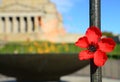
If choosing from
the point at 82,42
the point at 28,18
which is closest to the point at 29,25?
the point at 28,18

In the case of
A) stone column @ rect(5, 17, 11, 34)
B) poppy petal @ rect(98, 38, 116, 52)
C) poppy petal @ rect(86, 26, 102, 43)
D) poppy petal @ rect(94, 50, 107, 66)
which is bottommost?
stone column @ rect(5, 17, 11, 34)

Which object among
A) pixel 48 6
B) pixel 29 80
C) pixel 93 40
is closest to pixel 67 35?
pixel 48 6

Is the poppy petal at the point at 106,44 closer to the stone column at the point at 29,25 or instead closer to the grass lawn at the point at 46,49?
the grass lawn at the point at 46,49

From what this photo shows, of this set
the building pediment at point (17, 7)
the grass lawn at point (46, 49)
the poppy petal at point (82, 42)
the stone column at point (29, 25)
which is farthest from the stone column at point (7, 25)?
the poppy petal at point (82, 42)

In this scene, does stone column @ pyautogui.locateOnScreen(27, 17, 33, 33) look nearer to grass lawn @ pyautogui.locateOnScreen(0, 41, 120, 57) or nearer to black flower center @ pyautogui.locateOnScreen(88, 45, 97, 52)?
grass lawn @ pyautogui.locateOnScreen(0, 41, 120, 57)

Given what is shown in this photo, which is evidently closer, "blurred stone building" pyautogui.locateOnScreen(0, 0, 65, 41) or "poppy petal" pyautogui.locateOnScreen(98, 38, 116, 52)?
"poppy petal" pyautogui.locateOnScreen(98, 38, 116, 52)

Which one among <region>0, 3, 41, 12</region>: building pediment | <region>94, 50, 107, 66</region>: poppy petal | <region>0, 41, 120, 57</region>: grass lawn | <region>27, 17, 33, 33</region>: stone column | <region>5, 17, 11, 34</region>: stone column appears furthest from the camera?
<region>5, 17, 11, 34</region>: stone column

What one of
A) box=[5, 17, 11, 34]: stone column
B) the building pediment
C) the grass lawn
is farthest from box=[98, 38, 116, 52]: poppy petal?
box=[5, 17, 11, 34]: stone column
